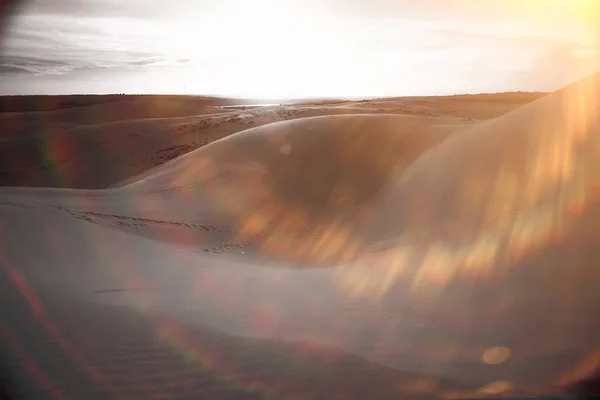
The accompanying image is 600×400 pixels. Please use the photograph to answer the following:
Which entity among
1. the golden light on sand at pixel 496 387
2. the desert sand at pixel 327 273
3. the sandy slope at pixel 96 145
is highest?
the sandy slope at pixel 96 145

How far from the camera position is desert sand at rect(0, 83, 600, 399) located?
4055 mm

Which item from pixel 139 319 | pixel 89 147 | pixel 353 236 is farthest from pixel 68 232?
pixel 89 147

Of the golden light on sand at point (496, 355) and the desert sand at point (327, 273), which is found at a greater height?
the desert sand at point (327, 273)

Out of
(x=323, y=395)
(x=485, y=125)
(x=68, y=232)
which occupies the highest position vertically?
(x=485, y=125)

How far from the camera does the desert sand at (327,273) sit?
405cm

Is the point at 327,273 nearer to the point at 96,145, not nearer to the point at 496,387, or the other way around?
the point at 496,387

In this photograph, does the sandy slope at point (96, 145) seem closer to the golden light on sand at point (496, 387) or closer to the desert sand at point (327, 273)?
the desert sand at point (327, 273)

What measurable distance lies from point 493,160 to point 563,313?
221 inches

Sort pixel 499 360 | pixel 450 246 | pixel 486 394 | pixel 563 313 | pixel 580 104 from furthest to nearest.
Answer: pixel 580 104 < pixel 450 246 < pixel 563 313 < pixel 499 360 < pixel 486 394

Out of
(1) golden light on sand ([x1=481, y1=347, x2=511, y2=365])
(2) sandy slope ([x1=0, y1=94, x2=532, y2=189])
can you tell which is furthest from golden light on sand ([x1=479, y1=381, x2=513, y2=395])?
(2) sandy slope ([x1=0, y1=94, x2=532, y2=189])

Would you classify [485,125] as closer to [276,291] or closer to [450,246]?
[450,246]

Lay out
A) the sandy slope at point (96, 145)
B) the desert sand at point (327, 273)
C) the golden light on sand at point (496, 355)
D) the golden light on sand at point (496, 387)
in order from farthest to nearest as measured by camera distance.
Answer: the sandy slope at point (96, 145)
the golden light on sand at point (496, 355)
the desert sand at point (327, 273)
the golden light on sand at point (496, 387)

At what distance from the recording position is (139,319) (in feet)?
16.6

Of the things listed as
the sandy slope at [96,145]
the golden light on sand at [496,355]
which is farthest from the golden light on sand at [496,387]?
the sandy slope at [96,145]
